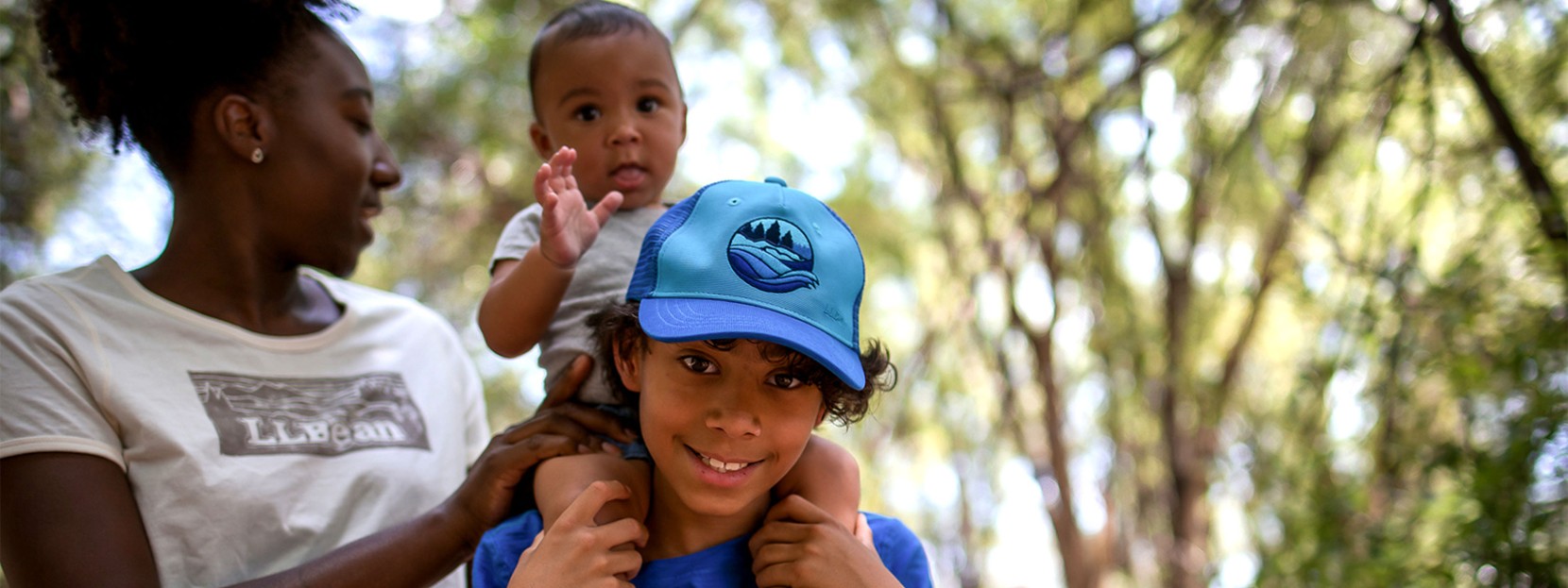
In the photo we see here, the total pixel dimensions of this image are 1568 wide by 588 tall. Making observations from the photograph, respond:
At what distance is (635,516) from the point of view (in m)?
1.68

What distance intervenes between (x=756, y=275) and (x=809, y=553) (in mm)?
382

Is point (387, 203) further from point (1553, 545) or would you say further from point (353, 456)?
point (1553, 545)

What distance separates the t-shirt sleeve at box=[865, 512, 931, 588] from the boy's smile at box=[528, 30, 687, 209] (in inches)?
25.5

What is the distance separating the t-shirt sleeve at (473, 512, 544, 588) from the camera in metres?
1.67

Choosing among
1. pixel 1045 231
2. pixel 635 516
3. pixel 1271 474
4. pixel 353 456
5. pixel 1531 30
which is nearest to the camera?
pixel 635 516

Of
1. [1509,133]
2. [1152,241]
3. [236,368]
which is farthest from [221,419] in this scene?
[1152,241]

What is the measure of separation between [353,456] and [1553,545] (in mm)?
2215

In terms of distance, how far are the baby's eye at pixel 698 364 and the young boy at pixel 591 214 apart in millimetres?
262

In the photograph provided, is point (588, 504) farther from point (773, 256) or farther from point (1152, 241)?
point (1152, 241)

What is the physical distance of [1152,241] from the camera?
5234 millimetres

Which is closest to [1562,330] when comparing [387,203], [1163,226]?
[1163,226]

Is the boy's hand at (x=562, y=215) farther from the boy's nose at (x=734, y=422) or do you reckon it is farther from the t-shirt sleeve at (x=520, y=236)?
the boy's nose at (x=734, y=422)

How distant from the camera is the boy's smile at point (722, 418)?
147 cm

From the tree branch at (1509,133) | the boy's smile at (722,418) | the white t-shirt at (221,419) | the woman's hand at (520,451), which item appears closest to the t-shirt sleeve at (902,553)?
the boy's smile at (722,418)
